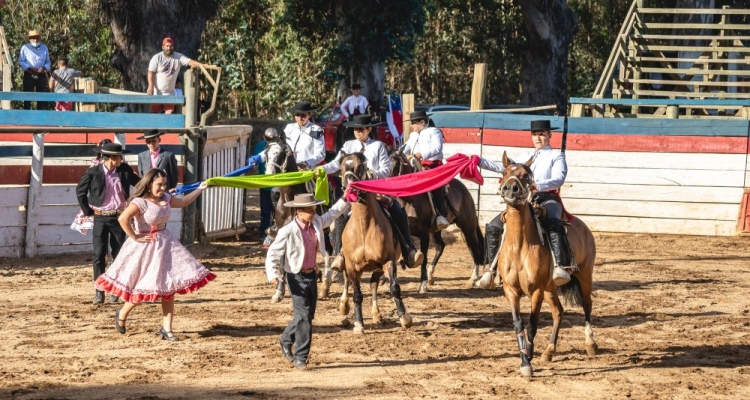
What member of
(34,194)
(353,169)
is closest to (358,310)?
(353,169)

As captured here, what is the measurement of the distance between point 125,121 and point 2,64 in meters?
7.33

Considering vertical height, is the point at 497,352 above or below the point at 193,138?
below

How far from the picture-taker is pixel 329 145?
2853 centimetres

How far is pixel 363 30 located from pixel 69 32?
49.4 ft

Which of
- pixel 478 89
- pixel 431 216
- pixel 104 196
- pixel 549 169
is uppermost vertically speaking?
pixel 478 89

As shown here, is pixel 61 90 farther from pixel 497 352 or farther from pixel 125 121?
pixel 497 352

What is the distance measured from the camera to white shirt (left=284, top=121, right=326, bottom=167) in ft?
49.7

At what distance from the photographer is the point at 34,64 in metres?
25.2

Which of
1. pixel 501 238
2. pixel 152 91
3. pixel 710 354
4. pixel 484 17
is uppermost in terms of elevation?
pixel 484 17

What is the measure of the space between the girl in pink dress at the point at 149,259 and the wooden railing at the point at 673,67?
17036 millimetres

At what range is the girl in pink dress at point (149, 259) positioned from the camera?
36.6ft

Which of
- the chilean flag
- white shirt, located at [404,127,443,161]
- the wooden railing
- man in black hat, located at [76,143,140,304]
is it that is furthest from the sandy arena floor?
the wooden railing

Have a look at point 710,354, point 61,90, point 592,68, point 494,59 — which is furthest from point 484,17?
point 710,354

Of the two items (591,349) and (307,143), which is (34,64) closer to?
(307,143)
